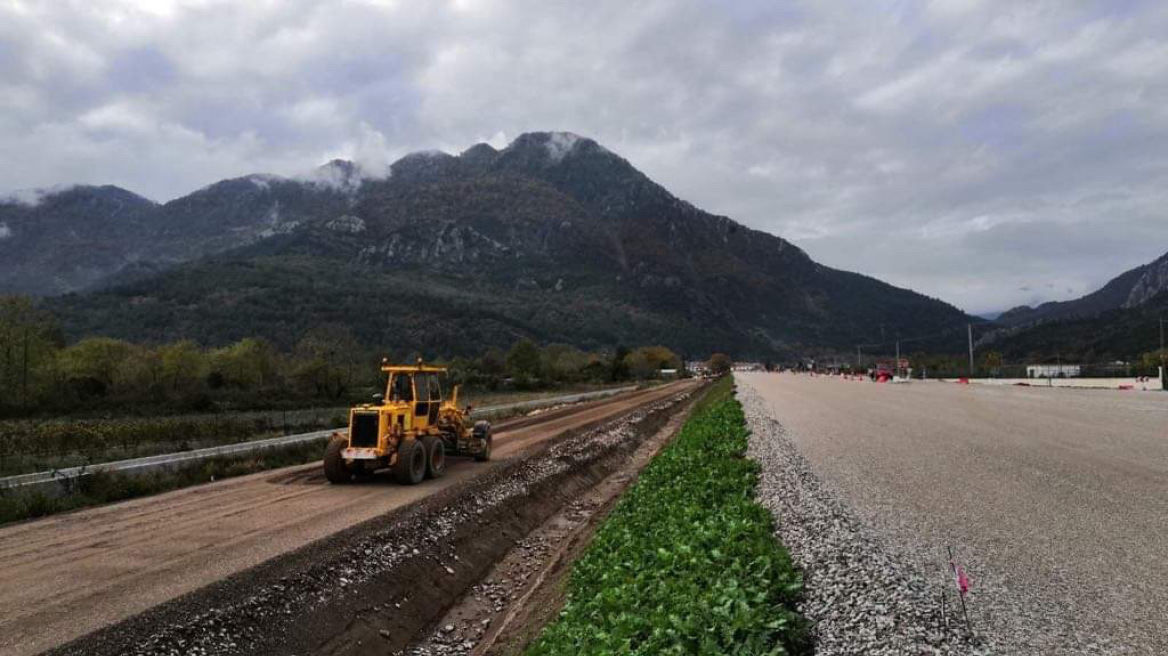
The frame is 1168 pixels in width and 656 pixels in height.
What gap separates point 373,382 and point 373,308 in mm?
91249

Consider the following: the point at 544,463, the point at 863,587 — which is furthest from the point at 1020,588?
the point at 544,463

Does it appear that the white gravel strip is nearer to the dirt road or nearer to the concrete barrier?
the dirt road

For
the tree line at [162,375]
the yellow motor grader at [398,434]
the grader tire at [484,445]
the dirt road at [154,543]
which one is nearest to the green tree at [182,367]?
the tree line at [162,375]

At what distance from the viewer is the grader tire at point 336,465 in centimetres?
2119

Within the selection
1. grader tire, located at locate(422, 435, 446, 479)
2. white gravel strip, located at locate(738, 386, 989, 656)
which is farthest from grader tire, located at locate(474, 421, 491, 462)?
white gravel strip, located at locate(738, 386, 989, 656)

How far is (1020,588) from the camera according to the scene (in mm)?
7609

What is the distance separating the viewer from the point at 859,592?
7.42m

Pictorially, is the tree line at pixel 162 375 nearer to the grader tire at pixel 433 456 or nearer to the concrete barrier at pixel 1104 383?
the grader tire at pixel 433 456

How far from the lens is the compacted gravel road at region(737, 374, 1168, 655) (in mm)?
Result: 6668

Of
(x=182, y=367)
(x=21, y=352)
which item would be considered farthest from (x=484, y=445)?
(x=182, y=367)

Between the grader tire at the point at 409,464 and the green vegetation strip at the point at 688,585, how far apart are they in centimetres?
742

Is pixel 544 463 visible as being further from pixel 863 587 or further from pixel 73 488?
pixel 863 587

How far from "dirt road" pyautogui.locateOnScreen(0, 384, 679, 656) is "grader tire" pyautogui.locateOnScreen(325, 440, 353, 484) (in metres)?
0.43

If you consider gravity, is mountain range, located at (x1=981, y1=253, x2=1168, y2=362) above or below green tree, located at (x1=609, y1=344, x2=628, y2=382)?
above
